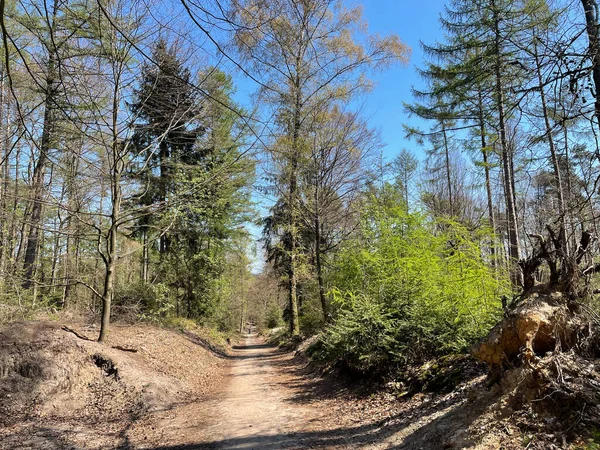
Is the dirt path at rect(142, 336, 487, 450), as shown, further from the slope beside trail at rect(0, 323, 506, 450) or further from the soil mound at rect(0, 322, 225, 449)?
the soil mound at rect(0, 322, 225, 449)

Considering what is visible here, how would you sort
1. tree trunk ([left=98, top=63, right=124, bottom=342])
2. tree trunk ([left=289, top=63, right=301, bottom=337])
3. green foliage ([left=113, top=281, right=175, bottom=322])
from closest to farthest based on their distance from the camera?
tree trunk ([left=98, top=63, right=124, bottom=342]), green foliage ([left=113, top=281, right=175, bottom=322]), tree trunk ([left=289, top=63, right=301, bottom=337])

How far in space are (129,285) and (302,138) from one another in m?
9.21

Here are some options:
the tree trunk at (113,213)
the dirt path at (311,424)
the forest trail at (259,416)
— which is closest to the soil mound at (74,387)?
the tree trunk at (113,213)

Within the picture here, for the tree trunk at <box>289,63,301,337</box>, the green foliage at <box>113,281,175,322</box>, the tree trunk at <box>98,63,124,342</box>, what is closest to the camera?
the tree trunk at <box>98,63,124,342</box>

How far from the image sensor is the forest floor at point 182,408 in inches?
197

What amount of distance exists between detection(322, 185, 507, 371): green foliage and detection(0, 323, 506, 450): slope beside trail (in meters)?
1.01

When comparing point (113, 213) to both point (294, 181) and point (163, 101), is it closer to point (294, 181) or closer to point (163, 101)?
point (163, 101)

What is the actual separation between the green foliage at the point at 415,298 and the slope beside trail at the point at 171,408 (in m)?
1.01

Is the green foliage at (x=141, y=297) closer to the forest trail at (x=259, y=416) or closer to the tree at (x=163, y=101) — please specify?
the forest trail at (x=259, y=416)

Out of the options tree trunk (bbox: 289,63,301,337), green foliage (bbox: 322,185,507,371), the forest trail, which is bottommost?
the forest trail

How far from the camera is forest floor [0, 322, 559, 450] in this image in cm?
500

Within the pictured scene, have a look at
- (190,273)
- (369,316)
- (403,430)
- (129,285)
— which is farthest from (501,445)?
(190,273)

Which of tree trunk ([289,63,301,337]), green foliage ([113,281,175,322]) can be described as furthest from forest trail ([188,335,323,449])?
tree trunk ([289,63,301,337])

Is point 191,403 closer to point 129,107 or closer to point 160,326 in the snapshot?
point 160,326
